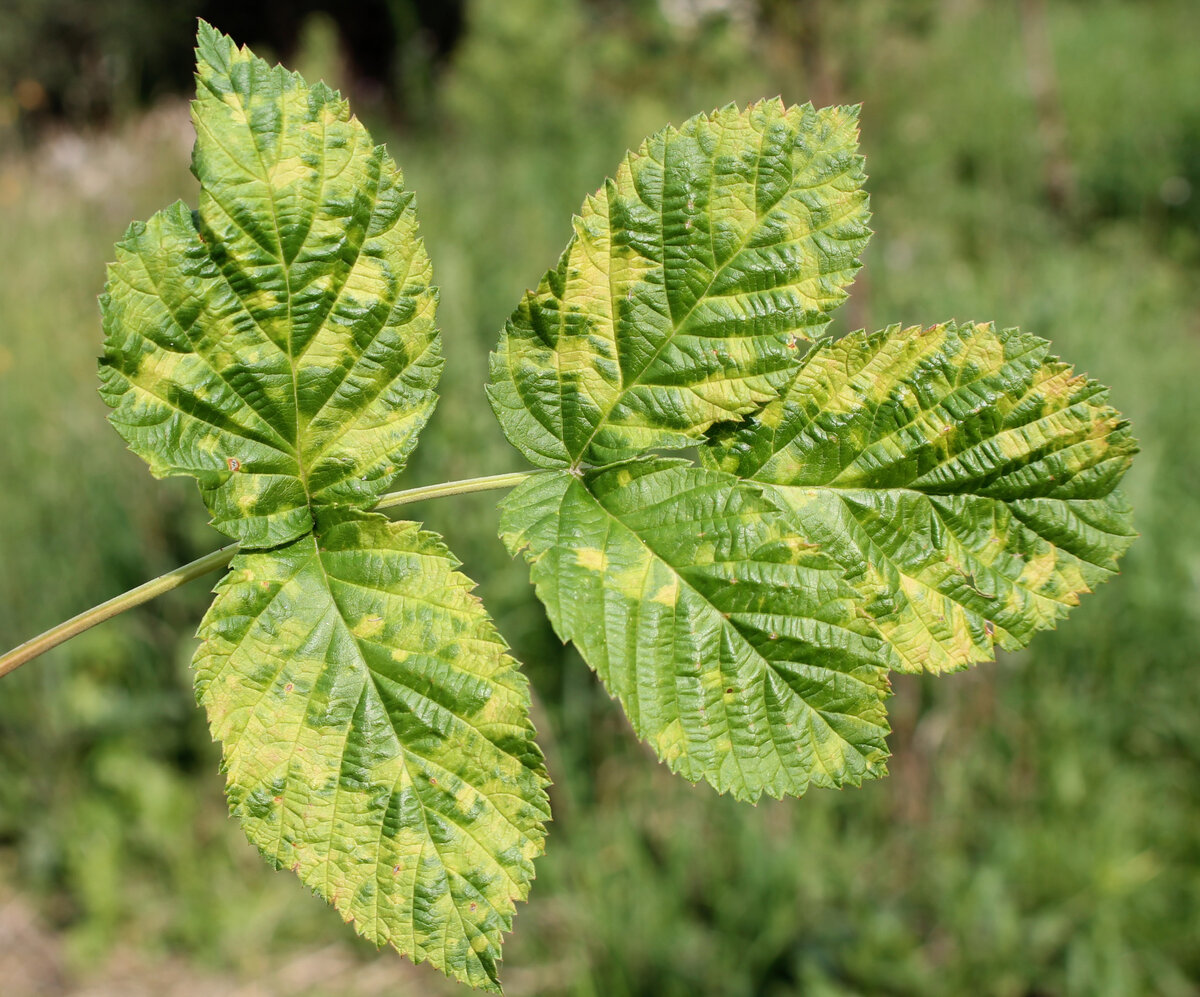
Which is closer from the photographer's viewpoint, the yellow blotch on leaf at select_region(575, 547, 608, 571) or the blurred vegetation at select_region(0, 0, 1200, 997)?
the yellow blotch on leaf at select_region(575, 547, 608, 571)

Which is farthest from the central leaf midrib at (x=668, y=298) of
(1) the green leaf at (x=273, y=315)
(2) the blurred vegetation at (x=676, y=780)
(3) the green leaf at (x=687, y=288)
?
(2) the blurred vegetation at (x=676, y=780)

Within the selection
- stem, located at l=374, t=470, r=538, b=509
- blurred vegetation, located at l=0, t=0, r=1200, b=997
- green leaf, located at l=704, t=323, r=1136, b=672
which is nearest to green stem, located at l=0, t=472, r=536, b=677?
stem, located at l=374, t=470, r=538, b=509

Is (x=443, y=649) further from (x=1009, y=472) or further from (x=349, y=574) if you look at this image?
(x=1009, y=472)

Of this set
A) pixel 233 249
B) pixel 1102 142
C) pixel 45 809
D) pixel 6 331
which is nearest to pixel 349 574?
pixel 233 249

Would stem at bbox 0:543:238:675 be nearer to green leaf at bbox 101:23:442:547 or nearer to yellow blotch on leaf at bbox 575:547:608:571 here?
green leaf at bbox 101:23:442:547

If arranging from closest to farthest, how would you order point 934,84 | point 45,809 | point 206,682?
point 206,682 → point 45,809 → point 934,84

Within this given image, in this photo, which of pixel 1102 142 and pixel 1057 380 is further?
pixel 1102 142

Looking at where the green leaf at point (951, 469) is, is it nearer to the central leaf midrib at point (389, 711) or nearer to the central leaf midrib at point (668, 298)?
the central leaf midrib at point (668, 298)

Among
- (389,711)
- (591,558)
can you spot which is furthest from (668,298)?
(389,711)
